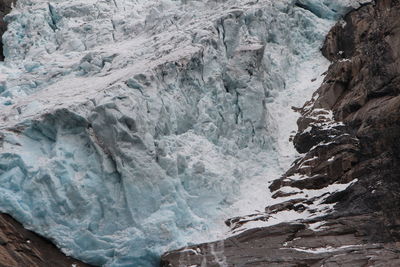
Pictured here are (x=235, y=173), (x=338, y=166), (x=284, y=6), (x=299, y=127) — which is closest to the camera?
(x=338, y=166)

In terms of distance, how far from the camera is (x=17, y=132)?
1428cm

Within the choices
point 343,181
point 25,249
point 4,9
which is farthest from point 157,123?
point 4,9

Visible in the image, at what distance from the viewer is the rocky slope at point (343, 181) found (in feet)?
37.7

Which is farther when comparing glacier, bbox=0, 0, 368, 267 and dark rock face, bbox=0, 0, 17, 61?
dark rock face, bbox=0, 0, 17, 61

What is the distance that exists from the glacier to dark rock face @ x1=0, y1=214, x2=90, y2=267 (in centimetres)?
25

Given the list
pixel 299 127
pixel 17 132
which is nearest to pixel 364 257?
pixel 299 127

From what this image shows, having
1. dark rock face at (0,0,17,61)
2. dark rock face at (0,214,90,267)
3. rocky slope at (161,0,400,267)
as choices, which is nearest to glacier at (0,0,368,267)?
dark rock face at (0,214,90,267)

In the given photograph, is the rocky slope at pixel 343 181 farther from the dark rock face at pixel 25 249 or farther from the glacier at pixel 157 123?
the dark rock face at pixel 25 249

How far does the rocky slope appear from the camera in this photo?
11.5m

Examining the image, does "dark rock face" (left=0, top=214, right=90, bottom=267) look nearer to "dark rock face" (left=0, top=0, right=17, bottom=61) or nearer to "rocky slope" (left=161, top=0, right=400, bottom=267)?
"rocky slope" (left=161, top=0, right=400, bottom=267)

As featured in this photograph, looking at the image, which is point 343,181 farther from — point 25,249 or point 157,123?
point 25,249

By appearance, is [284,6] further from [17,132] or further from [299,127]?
[17,132]

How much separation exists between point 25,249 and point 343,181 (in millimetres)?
8224

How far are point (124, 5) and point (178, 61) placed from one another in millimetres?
9596
